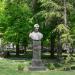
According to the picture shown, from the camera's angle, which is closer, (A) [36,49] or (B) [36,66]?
(B) [36,66]

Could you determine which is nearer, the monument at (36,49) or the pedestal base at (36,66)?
the pedestal base at (36,66)

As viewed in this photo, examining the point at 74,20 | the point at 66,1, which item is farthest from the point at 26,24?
the point at 66,1

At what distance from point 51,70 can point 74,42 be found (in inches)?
247

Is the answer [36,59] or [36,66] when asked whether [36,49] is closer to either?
[36,59]

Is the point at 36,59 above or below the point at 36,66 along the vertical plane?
above

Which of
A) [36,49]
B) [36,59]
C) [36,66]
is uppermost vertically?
[36,49]

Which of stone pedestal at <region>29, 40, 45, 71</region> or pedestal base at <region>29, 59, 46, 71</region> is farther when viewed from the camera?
stone pedestal at <region>29, 40, 45, 71</region>

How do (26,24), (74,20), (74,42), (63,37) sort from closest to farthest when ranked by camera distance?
(63,37)
(74,42)
(74,20)
(26,24)

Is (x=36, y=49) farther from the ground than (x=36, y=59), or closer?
farther from the ground

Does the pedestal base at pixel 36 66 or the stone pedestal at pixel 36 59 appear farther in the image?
→ the stone pedestal at pixel 36 59

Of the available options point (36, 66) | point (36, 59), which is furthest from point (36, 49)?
point (36, 66)

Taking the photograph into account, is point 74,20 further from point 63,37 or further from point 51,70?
point 51,70

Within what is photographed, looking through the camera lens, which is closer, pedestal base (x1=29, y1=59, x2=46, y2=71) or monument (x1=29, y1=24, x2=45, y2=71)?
pedestal base (x1=29, y1=59, x2=46, y2=71)

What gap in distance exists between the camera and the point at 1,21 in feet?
125
